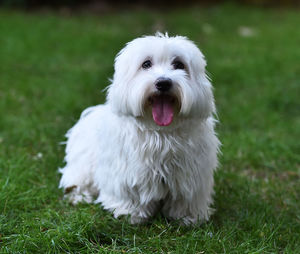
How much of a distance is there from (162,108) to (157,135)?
0.19m

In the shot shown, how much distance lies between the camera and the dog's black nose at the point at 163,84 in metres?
2.62

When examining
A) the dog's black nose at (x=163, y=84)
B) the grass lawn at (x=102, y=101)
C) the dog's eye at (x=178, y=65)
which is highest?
the dog's eye at (x=178, y=65)

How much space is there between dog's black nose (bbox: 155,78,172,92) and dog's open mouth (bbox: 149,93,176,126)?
0.04 m

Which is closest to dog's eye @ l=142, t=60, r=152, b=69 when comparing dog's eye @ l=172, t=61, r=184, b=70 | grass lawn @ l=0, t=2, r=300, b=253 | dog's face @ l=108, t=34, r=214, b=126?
dog's face @ l=108, t=34, r=214, b=126

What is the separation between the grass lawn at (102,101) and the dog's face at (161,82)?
711 mm

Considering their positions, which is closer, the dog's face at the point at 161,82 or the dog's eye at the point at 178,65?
the dog's face at the point at 161,82

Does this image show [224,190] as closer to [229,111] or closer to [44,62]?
[229,111]

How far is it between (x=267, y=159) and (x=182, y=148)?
1570 millimetres

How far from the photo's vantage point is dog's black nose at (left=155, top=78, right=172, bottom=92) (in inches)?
103

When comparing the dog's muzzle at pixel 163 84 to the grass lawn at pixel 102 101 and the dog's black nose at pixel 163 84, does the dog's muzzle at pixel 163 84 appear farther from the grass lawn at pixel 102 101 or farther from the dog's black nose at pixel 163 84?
the grass lawn at pixel 102 101

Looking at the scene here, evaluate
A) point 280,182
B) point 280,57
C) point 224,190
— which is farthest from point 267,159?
point 280,57

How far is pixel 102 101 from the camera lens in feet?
17.4

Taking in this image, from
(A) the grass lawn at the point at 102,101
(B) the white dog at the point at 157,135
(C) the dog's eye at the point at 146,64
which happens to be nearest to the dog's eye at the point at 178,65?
(B) the white dog at the point at 157,135

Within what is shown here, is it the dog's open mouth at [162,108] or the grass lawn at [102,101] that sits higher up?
the dog's open mouth at [162,108]
